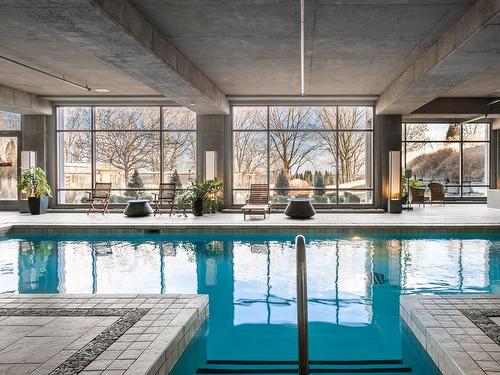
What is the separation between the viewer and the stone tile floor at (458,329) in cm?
284

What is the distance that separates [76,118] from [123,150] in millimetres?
1811

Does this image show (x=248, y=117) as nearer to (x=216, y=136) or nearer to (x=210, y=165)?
(x=216, y=136)

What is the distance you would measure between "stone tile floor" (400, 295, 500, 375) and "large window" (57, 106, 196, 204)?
37.0ft

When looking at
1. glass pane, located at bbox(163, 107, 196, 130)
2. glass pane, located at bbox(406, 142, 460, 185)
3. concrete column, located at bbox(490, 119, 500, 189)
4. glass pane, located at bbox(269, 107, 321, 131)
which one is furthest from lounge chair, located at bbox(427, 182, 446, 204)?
glass pane, located at bbox(163, 107, 196, 130)

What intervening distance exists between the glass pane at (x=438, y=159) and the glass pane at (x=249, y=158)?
A: 21.5 ft

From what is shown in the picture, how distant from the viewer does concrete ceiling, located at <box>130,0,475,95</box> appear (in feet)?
19.6

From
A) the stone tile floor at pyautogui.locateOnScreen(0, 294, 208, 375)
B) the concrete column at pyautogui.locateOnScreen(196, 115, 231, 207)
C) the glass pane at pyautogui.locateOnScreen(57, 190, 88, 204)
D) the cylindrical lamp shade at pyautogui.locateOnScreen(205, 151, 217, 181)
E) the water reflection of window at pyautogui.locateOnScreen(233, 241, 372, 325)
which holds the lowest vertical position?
the water reflection of window at pyautogui.locateOnScreen(233, 241, 372, 325)

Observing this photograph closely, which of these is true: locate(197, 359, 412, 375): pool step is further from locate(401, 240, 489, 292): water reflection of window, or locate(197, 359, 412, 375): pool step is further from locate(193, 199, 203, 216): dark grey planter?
locate(193, 199, 203, 216): dark grey planter

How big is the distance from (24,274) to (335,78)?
780cm

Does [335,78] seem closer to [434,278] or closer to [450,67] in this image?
[450,67]

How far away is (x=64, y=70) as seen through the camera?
10.0 metres

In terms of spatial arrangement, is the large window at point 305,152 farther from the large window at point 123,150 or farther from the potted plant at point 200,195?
the large window at point 123,150

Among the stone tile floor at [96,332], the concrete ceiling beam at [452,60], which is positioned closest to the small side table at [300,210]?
the concrete ceiling beam at [452,60]

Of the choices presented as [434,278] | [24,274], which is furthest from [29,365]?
[434,278]
